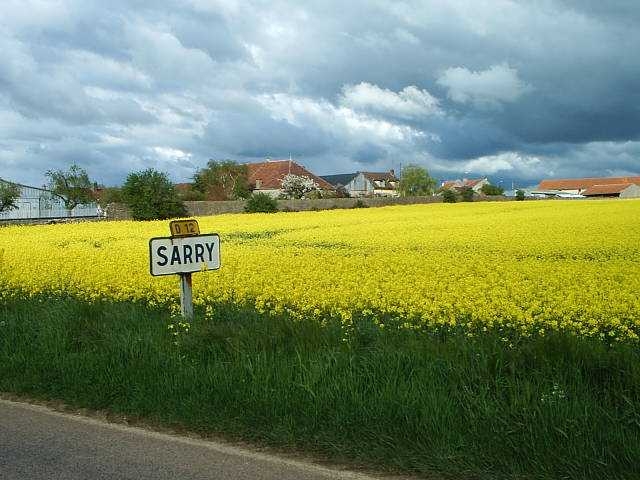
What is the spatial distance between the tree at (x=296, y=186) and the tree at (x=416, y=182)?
49.1 m

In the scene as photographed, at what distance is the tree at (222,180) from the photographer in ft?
313

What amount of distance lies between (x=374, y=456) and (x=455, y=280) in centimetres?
681

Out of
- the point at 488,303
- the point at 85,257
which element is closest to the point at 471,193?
the point at 85,257

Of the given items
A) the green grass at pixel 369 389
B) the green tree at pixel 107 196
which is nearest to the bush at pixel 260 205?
the green grass at pixel 369 389

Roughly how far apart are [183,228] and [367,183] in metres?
126

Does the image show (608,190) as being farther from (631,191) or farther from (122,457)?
(122,457)

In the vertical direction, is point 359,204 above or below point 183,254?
above

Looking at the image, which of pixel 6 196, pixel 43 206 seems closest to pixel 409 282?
pixel 6 196

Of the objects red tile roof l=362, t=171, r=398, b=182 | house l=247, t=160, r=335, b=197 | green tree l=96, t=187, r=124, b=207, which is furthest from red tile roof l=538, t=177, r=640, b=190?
green tree l=96, t=187, r=124, b=207

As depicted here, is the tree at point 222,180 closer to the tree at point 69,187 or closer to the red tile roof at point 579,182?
the tree at point 69,187

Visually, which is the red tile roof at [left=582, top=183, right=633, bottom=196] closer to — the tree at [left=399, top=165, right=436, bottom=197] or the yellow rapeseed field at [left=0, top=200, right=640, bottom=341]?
the tree at [left=399, top=165, right=436, bottom=197]

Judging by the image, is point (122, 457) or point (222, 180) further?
point (222, 180)

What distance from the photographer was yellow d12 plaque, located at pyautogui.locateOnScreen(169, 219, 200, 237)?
761 centimetres

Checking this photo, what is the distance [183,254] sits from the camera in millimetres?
7523
